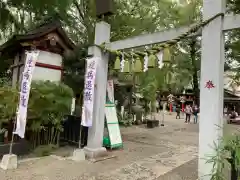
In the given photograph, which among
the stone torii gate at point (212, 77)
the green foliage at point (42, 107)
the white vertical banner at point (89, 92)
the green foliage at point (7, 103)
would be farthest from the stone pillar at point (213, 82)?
the green foliage at point (7, 103)

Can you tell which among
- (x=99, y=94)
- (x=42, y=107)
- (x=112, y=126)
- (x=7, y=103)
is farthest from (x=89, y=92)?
(x=7, y=103)

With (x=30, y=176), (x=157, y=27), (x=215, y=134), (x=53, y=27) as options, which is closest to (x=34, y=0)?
(x=53, y=27)

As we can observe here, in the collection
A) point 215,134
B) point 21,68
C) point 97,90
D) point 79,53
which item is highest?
point 79,53

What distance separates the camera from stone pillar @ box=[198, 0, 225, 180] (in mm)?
4141

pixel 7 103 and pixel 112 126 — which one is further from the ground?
pixel 7 103

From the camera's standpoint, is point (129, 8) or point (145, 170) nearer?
point (145, 170)

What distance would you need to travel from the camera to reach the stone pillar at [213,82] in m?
4.14

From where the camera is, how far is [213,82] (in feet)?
13.8

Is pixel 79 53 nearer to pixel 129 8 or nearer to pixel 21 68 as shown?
pixel 21 68

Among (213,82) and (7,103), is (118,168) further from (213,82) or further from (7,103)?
(7,103)

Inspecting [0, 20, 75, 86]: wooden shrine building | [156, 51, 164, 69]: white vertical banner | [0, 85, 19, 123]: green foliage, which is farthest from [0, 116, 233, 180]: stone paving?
[0, 20, 75, 86]: wooden shrine building

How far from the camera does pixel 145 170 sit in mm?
5348

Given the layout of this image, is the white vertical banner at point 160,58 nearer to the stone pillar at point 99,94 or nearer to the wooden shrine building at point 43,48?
the stone pillar at point 99,94

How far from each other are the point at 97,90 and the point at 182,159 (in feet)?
10.5
